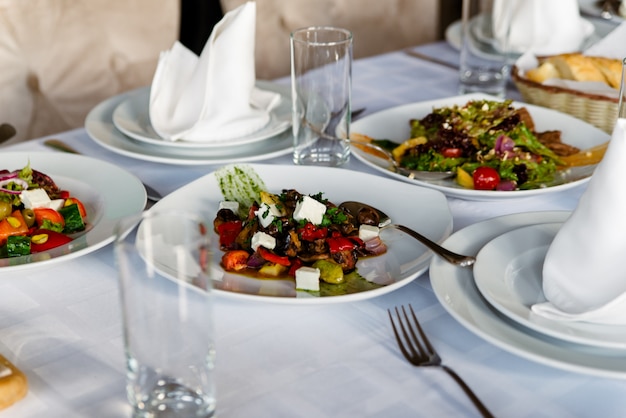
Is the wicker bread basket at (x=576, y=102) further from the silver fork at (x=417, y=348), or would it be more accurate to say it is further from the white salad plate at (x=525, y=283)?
the silver fork at (x=417, y=348)

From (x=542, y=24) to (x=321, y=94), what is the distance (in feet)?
2.94

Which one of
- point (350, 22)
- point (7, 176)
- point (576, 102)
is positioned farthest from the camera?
point (350, 22)

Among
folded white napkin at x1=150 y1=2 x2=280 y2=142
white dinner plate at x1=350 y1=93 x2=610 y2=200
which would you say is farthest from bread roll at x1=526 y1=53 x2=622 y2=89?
folded white napkin at x1=150 y1=2 x2=280 y2=142

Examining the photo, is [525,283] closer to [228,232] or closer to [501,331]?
[501,331]

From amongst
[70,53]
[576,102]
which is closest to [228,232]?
[576,102]

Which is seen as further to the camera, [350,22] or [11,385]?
[350,22]

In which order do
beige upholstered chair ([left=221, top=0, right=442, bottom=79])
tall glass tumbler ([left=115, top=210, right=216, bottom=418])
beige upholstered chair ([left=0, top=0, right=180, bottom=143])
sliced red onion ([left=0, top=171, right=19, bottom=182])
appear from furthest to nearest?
beige upholstered chair ([left=221, top=0, right=442, bottom=79]) < beige upholstered chair ([left=0, top=0, right=180, bottom=143]) < sliced red onion ([left=0, top=171, right=19, bottom=182]) < tall glass tumbler ([left=115, top=210, right=216, bottom=418])

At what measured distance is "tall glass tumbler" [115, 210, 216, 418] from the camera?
77cm

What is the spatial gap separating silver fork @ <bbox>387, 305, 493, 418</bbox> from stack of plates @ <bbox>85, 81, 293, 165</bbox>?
1.98ft

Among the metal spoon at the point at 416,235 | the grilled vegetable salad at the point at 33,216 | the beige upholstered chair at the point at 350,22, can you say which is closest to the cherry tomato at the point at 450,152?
the metal spoon at the point at 416,235

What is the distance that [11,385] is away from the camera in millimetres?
890

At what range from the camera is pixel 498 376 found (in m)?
0.96

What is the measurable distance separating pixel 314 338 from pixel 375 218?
29 cm

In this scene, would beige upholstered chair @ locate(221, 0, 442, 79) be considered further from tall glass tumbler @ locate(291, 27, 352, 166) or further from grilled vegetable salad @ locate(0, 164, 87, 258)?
grilled vegetable salad @ locate(0, 164, 87, 258)
